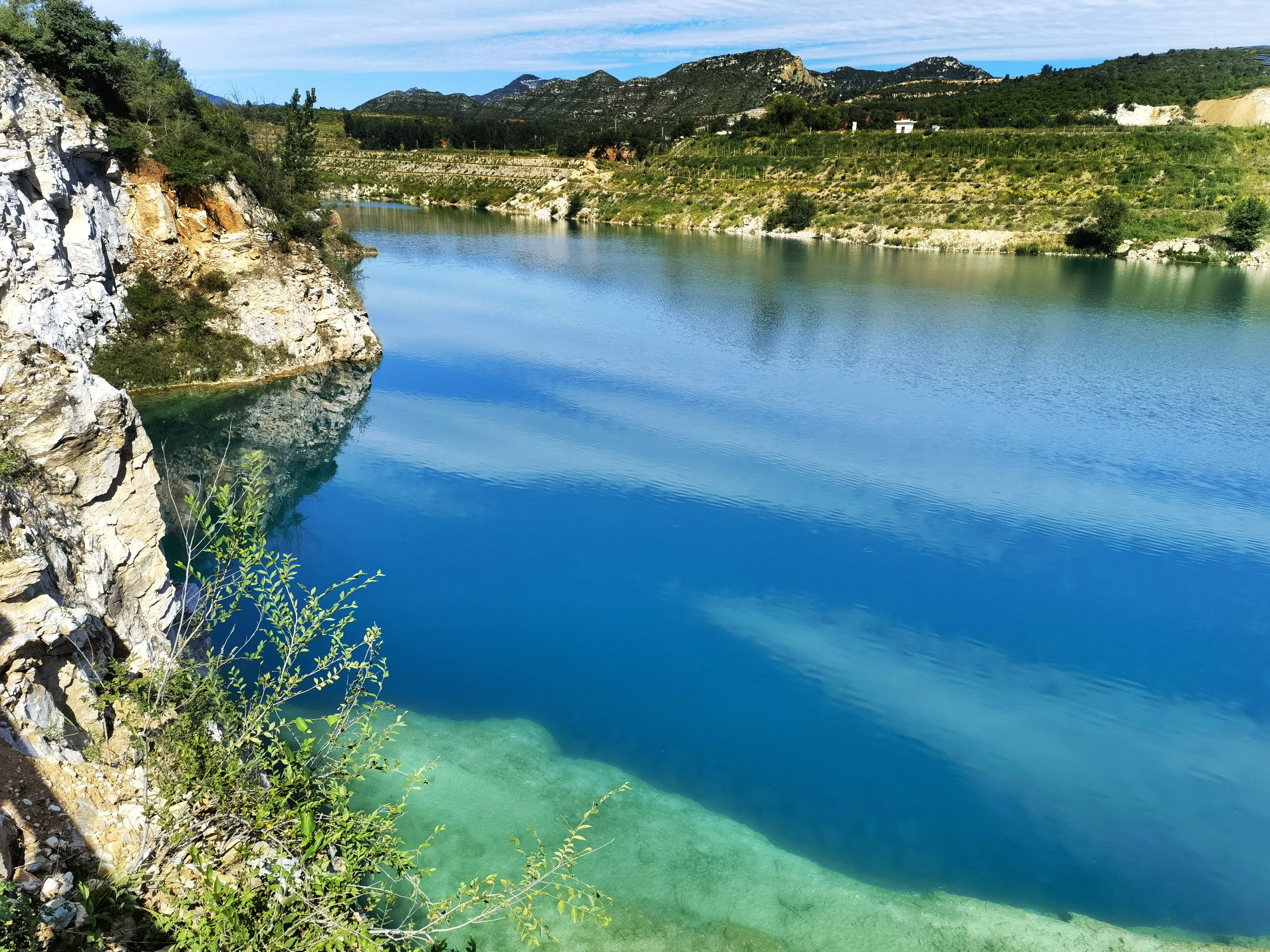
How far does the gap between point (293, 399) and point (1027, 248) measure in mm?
58524

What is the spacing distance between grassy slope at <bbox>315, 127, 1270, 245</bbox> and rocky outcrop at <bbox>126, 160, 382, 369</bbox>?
2142 inches

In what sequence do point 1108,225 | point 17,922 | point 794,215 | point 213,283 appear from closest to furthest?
1. point 17,922
2. point 213,283
3. point 1108,225
4. point 794,215

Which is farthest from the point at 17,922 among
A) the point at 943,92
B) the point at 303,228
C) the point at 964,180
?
the point at 943,92

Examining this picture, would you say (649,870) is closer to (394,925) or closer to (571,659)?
(394,925)

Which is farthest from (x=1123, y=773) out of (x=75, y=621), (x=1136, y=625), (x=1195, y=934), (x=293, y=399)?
(x=293, y=399)

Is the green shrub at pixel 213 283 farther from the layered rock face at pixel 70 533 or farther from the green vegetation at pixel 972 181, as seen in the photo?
the green vegetation at pixel 972 181

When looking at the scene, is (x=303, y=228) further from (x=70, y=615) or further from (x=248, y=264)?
(x=70, y=615)

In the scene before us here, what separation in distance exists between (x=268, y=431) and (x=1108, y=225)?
62.4m

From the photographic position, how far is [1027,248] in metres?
64.9

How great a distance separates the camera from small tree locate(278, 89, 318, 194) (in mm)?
36438

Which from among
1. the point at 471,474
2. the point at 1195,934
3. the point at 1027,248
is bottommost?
the point at 1195,934

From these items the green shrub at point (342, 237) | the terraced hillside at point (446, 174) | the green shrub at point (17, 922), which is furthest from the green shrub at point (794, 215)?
the green shrub at point (17, 922)

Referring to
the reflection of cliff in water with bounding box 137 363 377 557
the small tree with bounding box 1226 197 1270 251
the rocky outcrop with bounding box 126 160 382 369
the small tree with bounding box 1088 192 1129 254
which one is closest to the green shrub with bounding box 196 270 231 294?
the rocky outcrop with bounding box 126 160 382 369

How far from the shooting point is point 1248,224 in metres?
59.0
